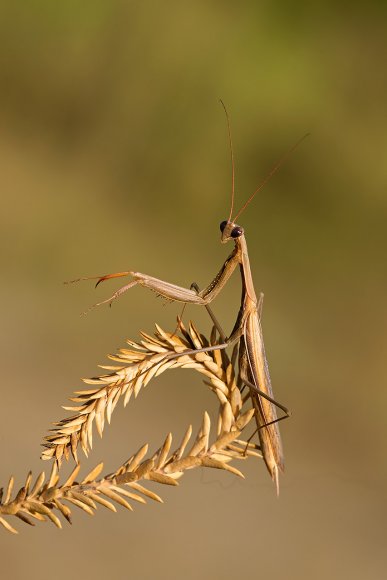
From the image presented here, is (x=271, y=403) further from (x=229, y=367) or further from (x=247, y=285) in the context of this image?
(x=229, y=367)

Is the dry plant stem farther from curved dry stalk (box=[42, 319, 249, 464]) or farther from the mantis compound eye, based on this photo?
the mantis compound eye

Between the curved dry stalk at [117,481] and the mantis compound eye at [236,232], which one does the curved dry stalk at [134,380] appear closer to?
the curved dry stalk at [117,481]

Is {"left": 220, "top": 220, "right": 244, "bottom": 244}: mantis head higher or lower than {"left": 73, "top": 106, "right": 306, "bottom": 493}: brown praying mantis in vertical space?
higher

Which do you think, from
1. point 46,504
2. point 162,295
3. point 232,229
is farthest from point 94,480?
point 232,229

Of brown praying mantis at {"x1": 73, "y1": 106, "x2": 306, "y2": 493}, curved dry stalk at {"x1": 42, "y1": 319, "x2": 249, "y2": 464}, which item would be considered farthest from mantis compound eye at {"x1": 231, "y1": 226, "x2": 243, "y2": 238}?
curved dry stalk at {"x1": 42, "y1": 319, "x2": 249, "y2": 464}

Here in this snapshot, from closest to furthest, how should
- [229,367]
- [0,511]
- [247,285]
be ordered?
1. [0,511]
2. [229,367]
3. [247,285]

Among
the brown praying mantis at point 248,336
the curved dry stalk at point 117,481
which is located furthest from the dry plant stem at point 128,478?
the brown praying mantis at point 248,336

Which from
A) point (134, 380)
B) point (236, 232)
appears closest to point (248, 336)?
point (236, 232)
